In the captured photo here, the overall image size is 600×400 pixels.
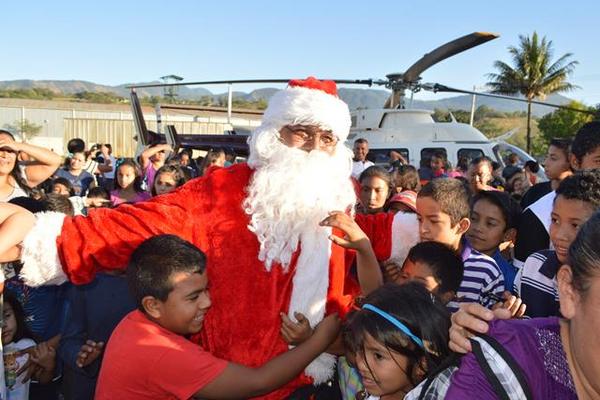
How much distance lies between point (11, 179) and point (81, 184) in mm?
3257

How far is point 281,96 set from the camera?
2.53 m

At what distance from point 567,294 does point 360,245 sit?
3.45ft

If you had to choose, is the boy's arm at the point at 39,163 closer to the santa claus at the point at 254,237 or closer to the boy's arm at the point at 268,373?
the santa claus at the point at 254,237

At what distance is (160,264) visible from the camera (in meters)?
1.92

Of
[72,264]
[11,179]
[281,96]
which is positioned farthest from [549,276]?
[11,179]

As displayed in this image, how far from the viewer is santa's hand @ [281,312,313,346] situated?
196 centimetres

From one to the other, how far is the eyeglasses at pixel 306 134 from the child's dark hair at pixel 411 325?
0.90m

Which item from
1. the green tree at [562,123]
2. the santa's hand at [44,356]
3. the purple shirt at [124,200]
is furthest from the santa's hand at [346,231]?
the green tree at [562,123]

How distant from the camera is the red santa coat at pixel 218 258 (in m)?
2.03

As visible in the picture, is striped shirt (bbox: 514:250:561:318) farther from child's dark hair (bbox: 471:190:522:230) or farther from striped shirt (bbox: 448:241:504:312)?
child's dark hair (bbox: 471:190:522:230)

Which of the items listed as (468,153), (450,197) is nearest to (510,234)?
(450,197)

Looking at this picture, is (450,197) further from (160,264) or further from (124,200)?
(124,200)

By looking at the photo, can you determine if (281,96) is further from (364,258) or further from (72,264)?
(72,264)

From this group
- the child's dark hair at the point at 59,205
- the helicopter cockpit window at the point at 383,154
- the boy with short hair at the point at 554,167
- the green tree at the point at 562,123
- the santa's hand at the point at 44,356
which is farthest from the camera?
the green tree at the point at 562,123
